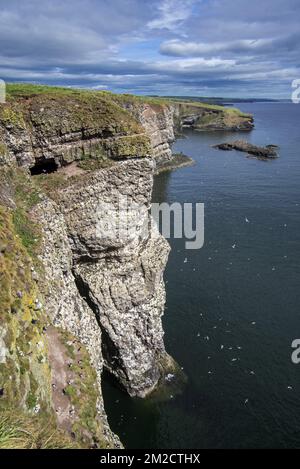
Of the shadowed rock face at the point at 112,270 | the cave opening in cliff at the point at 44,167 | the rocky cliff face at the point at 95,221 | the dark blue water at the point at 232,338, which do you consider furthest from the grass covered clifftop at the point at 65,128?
the dark blue water at the point at 232,338

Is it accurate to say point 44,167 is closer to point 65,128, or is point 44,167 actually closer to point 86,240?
point 65,128

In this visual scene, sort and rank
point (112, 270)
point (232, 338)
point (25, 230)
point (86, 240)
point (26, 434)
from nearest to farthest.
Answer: point (26, 434) → point (25, 230) → point (86, 240) → point (112, 270) → point (232, 338)

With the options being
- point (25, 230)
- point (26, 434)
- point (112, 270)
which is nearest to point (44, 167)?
point (25, 230)

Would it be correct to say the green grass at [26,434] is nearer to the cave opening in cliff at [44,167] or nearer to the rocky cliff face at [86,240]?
the rocky cliff face at [86,240]

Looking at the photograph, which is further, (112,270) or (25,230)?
(112,270)

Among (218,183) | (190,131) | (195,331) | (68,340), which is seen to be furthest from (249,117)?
(68,340)
